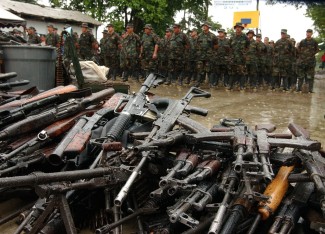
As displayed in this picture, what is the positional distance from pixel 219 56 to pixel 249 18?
7.04 metres

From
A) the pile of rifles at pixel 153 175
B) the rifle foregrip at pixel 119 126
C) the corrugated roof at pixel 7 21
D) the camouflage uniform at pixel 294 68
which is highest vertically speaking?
the corrugated roof at pixel 7 21

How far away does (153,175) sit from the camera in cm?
386

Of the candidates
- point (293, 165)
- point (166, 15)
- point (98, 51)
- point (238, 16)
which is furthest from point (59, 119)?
point (166, 15)

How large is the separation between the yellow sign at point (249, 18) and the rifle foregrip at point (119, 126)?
57.4 feet

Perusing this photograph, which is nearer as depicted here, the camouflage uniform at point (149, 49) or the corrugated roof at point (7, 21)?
the corrugated roof at point (7, 21)

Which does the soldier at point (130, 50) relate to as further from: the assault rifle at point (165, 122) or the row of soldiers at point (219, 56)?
the assault rifle at point (165, 122)

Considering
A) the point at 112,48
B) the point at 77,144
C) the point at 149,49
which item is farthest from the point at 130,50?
the point at 77,144

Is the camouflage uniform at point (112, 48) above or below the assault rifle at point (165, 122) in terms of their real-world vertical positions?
above

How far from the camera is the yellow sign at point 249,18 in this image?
20.6 m

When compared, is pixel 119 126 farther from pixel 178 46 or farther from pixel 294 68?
pixel 294 68

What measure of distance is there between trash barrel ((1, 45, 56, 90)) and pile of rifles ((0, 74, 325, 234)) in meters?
3.23

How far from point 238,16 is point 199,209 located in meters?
19.6

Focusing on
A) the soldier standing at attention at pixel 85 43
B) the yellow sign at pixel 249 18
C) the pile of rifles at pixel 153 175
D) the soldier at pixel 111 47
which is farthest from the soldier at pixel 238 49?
the pile of rifles at pixel 153 175

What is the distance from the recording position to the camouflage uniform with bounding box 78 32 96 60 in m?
16.4
